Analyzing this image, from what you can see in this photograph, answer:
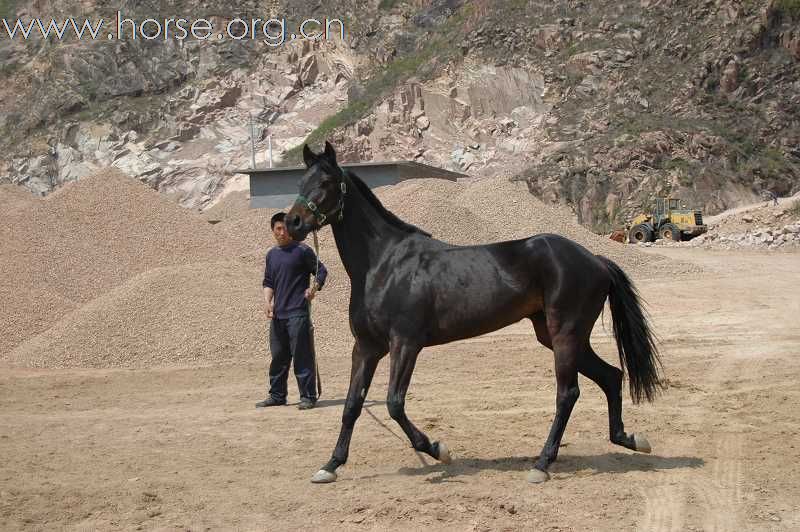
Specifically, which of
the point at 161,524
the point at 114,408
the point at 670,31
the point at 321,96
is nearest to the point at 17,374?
the point at 114,408

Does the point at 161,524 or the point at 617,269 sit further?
the point at 617,269

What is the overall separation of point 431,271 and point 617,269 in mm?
1402

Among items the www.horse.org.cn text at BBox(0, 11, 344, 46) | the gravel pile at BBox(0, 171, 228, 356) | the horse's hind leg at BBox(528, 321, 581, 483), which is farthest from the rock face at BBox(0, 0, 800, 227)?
the horse's hind leg at BBox(528, 321, 581, 483)

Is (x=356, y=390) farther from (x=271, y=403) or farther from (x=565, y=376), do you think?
(x=271, y=403)

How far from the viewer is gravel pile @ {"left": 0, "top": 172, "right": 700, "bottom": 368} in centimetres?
1308

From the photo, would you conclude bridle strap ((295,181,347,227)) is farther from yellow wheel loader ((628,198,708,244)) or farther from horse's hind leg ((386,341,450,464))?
yellow wheel loader ((628,198,708,244))

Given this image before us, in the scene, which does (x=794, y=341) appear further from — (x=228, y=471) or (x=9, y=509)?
(x=9, y=509)

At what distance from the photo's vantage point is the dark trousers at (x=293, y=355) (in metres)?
8.72

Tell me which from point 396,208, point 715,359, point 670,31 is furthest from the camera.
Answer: point 670,31

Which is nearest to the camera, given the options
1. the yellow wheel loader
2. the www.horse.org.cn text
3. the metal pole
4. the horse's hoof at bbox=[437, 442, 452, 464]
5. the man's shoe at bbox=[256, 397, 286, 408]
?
the horse's hoof at bbox=[437, 442, 452, 464]

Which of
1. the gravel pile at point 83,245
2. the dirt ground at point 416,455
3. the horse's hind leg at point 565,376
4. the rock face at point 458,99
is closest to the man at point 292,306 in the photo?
the dirt ground at point 416,455

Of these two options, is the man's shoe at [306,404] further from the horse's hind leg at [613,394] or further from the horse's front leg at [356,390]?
the horse's hind leg at [613,394]

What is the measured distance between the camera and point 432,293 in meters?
5.79

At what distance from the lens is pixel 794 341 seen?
1167 cm
